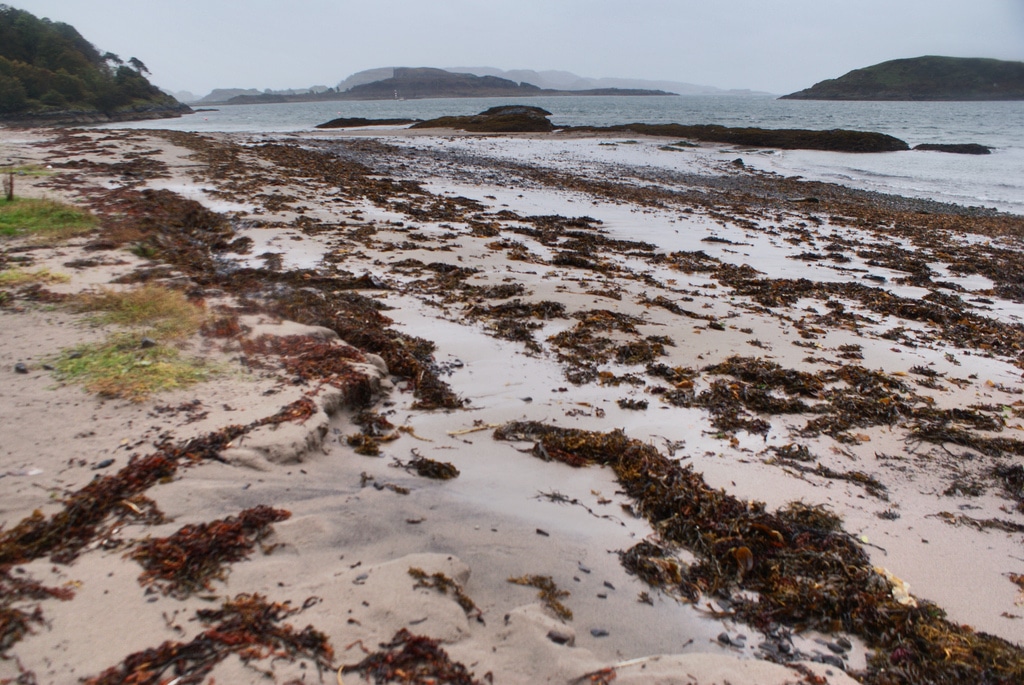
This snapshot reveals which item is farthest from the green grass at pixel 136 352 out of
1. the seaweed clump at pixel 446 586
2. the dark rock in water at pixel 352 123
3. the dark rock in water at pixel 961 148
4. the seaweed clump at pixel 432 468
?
the dark rock in water at pixel 352 123

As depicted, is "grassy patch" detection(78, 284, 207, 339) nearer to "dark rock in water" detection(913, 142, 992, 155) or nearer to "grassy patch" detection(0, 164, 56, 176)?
"grassy patch" detection(0, 164, 56, 176)

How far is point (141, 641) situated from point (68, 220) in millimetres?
7275

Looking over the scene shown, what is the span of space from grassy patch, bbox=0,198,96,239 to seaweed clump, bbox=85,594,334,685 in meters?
6.50

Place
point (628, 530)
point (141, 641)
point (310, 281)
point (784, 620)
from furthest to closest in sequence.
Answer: point (310, 281) → point (628, 530) → point (784, 620) → point (141, 641)

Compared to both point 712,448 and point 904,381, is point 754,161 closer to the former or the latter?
point 904,381

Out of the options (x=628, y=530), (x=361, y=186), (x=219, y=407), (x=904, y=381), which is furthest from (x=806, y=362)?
(x=361, y=186)

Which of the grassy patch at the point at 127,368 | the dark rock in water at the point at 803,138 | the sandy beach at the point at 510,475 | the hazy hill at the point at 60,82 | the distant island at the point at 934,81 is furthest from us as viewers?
the distant island at the point at 934,81

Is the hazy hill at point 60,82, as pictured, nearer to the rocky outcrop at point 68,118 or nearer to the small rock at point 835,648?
the rocky outcrop at point 68,118

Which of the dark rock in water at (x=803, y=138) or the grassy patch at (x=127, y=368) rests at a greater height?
the dark rock in water at (x=803, y=138)

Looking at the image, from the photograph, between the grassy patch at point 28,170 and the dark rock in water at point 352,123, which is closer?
the grassy patch at point 28,170

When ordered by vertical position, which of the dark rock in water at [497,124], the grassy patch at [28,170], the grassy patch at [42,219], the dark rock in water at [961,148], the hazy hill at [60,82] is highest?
the hazy hill at [60,82]

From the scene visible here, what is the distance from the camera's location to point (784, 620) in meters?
2.38

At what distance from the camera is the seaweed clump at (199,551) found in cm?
212

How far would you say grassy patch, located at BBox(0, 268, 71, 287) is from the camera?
16.0 ft
